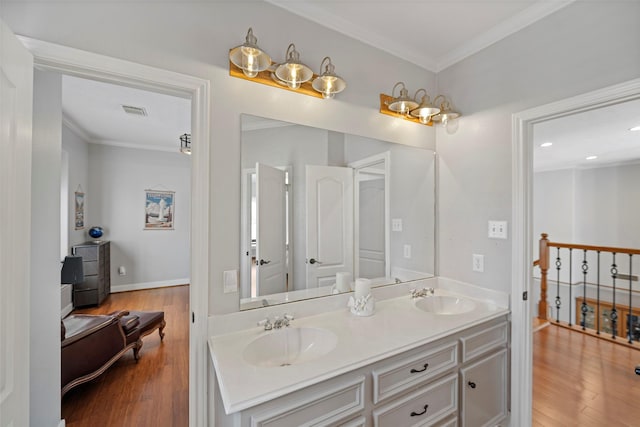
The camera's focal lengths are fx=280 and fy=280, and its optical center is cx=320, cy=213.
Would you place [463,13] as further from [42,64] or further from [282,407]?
[282,407]

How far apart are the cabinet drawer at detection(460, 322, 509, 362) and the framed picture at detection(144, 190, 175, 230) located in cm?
549

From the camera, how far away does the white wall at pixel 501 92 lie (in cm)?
147

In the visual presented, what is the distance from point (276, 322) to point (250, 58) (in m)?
1.38

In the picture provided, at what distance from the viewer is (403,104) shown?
77.4 inches

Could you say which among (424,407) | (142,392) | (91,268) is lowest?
(142,392)

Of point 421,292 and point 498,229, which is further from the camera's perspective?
point 421,292

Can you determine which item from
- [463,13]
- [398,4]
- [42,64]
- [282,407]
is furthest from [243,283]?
[463,13]

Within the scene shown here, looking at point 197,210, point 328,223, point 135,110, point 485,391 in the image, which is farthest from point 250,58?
point 135,110

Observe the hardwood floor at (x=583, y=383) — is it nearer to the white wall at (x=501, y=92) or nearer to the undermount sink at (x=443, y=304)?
the undermount sink at (x=443, y=304)

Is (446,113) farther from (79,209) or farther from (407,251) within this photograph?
(79,209)

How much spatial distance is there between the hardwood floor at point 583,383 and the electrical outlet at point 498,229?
1404 mm

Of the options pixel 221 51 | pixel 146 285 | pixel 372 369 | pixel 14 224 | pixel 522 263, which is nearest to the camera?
pixel 14 224

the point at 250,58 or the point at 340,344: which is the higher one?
the point at 250,58

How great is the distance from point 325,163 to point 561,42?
1538mm
